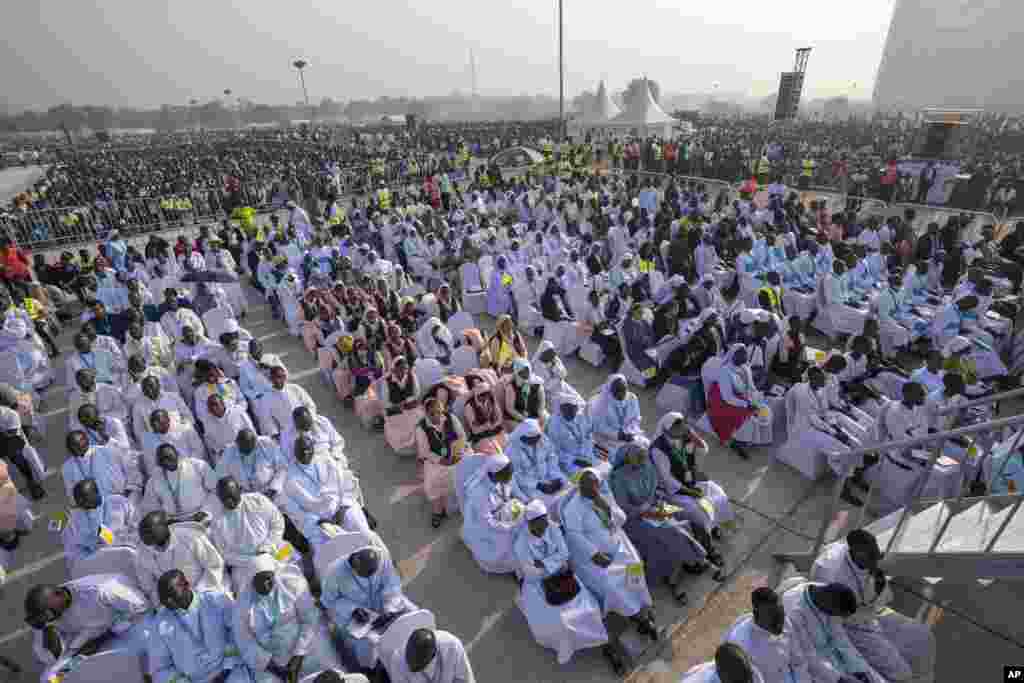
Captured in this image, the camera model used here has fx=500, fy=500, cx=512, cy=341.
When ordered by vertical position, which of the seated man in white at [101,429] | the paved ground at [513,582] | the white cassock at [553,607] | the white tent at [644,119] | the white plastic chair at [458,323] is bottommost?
the paved ground at [513,582]

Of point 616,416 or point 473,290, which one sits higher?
point 616,416

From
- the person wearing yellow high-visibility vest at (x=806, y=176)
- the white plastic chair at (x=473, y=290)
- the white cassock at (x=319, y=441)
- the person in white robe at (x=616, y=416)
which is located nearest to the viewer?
the white cassock at (x=319, y=441)

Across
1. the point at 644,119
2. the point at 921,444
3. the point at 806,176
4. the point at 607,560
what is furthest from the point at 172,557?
the point at 644,119

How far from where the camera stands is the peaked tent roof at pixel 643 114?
30.2 meters

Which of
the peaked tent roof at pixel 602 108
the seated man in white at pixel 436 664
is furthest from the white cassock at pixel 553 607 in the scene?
the peaked tent roof at pixel 602 108

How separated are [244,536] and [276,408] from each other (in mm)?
2008

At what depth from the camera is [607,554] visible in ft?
14.1

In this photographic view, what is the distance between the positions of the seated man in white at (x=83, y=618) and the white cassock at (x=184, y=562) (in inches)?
4.9

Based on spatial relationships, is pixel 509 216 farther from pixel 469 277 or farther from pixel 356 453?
pixel 356 453

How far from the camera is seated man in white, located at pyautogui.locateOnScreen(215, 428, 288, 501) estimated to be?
523 centimetres

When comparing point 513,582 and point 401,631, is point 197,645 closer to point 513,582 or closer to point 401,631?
point 401,631

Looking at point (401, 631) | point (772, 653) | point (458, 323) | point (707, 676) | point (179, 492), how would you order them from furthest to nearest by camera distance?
point (458, 323) → point (179, 492) → point (401, 631) → point (772, 653) → point (707, 676)

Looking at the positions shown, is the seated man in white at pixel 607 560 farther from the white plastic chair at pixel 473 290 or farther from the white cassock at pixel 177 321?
the white cassock at pixel 177 321

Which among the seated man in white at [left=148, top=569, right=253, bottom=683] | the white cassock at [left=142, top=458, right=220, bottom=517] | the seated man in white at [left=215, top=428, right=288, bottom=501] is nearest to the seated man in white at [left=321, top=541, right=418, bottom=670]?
the seated man in white at [left=148, top=569, right=253, bottom=683]
